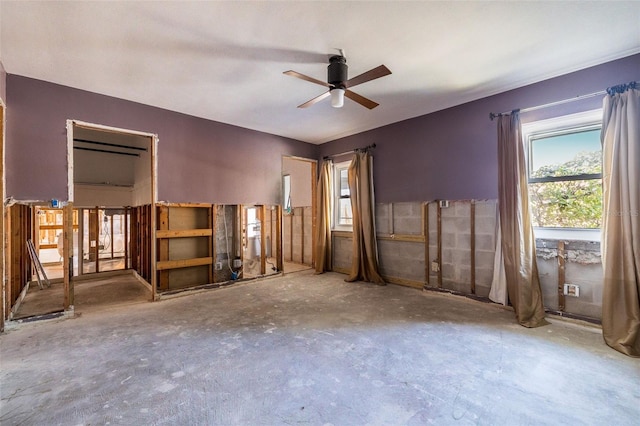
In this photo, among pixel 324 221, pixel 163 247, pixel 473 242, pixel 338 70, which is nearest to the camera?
pixel 338 70

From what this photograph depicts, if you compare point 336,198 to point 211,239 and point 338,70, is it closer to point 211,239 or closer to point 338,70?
point 211,239

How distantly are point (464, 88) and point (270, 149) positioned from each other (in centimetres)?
331

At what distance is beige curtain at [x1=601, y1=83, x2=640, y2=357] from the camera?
96.8 inches

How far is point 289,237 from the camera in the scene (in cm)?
713

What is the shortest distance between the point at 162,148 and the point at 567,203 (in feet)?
17.3

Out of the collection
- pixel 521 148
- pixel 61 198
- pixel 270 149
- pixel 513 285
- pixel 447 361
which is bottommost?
pixel 447 361

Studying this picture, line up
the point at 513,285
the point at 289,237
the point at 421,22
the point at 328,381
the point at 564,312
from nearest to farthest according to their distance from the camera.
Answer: the point at 328,381 → the point at 421,22 → the point at 564,312 → the point at 513,285 → the point at 289,237

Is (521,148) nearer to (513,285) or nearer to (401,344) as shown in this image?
(513,285)

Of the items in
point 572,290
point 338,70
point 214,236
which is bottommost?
point 572,290

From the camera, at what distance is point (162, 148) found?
405 centimetres

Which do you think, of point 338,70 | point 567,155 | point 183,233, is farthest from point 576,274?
point 183,233

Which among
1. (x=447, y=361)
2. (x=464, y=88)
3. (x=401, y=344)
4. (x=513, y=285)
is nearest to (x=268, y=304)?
(x=401, y=344)

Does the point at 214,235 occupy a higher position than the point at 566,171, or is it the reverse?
the point at 566,171

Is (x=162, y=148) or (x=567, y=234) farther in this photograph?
(x=162, y=148)
